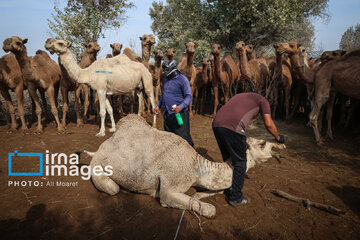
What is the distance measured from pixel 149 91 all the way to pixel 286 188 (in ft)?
17.6

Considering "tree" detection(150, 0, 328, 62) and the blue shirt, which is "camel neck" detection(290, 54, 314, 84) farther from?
"tree" detection(150, 0, 328, 62)

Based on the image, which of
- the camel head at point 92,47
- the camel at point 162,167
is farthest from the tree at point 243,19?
the camel at point 162,167

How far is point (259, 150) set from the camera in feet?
10.1

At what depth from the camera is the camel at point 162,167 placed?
112 inches

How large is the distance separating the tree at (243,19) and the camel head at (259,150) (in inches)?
469

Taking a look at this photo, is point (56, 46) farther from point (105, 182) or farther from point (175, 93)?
→ point (105, 182)

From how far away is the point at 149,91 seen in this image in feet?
24.8

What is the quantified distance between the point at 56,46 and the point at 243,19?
11.9m

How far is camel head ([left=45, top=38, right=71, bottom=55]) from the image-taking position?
5.42 metres

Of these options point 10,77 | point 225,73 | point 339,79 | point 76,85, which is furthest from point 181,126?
point 10,77

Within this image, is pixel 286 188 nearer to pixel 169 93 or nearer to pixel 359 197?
pixel 359 197

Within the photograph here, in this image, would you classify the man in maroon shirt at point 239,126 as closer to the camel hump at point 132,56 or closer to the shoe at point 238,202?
the shoe at point 238,202

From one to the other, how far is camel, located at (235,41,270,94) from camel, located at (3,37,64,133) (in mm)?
6958

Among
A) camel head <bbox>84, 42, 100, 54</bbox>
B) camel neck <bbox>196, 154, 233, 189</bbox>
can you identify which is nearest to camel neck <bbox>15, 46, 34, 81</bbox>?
camel head <bbox>84, 42, 100, 54</bbox>
